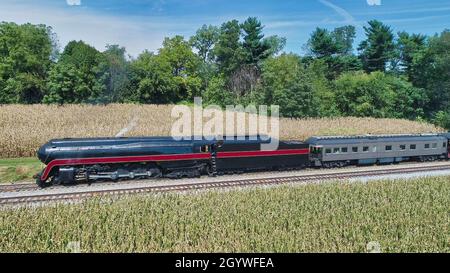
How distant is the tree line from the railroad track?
24679mm

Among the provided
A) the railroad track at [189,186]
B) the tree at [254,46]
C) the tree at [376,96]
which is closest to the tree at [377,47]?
the tree at [376,96]

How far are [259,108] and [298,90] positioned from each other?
8.08 meters

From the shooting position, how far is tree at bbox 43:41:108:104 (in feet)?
175

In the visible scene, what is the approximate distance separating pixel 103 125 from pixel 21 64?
28378 millimetres

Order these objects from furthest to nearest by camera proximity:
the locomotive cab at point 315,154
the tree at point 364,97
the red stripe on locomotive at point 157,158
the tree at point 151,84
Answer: the tree at point 151,84 → the tree at point 364,97 → the locomotive cab at point 315,154 → the red stripe on locomotive at point 157,158

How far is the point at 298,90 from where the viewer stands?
51.4 meters

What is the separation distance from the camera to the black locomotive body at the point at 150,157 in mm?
20594

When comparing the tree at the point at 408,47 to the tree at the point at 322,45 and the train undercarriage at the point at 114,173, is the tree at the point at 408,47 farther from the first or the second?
the train undercarriage at the point at 114,173

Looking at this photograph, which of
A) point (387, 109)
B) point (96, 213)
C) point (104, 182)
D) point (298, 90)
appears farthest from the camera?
point (387, 109)

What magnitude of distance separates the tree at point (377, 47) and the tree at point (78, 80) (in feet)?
168

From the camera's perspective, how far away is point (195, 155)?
2330 centimetres

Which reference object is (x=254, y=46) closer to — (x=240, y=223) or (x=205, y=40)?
(x=205, y=40)
